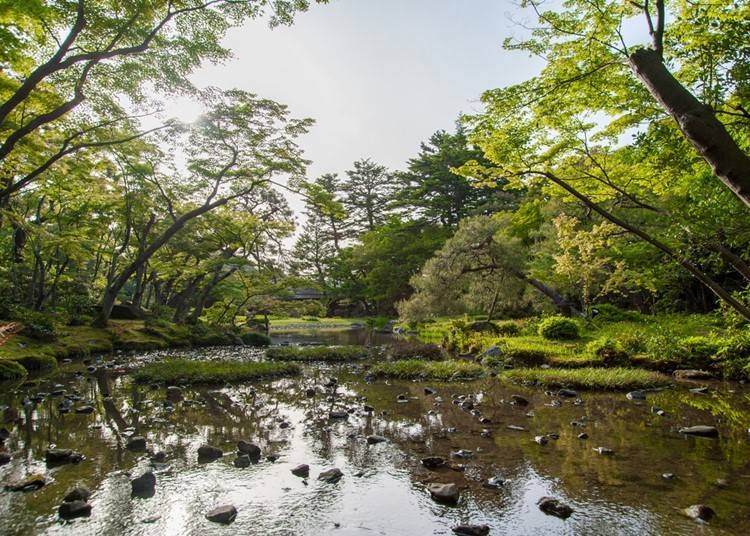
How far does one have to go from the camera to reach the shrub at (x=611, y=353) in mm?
12055

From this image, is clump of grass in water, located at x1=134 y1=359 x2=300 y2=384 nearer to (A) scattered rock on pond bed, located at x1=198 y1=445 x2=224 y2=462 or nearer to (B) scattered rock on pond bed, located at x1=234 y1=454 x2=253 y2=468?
(A) scattered rock on pond bed, located at x1=198 y1=445 x2=224 y2=462

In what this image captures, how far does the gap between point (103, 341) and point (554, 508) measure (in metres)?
20.0

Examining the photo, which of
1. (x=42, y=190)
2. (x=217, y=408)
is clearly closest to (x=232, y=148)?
(x=42, y=190)

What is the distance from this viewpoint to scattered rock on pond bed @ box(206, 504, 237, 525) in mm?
3775

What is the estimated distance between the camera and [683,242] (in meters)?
6.29

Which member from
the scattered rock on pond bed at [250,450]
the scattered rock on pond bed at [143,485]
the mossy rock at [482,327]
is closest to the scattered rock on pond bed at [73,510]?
the scattered rock on pond bed at [143,485]

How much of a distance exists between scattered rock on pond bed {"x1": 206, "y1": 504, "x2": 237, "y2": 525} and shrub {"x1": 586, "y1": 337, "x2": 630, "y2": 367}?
11224 mm

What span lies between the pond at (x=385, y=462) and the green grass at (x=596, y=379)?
0.53 meters

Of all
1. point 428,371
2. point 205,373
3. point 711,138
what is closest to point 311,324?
point 205,373

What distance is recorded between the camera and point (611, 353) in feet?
40.1

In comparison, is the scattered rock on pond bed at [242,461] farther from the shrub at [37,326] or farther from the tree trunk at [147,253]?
the tree trunk at [147,253]

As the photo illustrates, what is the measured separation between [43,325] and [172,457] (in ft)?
47.9

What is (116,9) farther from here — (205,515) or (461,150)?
(461,150)

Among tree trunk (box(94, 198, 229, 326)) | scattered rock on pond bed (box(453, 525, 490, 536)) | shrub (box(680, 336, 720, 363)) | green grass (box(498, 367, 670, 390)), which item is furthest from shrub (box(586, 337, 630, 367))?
tree trunk (box(94, 198, 229, 326))
